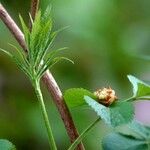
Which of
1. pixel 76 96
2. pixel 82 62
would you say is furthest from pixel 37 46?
pixel 82 62

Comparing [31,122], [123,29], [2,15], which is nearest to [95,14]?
[123,29]

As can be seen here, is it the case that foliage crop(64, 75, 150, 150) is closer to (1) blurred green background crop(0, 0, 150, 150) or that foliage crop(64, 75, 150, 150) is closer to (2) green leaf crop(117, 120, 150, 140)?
(2) green leaf crop(117, 120, 150, 140)

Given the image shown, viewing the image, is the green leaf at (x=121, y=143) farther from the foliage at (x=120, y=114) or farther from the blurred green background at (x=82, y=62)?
the blurred green background at (x=82, y=62)

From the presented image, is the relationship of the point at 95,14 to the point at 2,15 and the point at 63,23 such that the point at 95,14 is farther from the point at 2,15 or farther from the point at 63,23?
the point at 2,15

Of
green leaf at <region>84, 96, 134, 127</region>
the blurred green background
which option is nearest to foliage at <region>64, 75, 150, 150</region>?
green leaf at <region>84, 96, 134, 127</region>

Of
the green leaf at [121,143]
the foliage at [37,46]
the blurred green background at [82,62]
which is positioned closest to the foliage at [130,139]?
the green leaf at [121,143]

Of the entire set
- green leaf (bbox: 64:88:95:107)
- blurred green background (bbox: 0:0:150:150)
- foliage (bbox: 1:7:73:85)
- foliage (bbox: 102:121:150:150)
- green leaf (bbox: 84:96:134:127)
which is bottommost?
blurred green background (bbox: 0:0:150:150)

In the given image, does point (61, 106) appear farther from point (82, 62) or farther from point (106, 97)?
point (82, 62)
